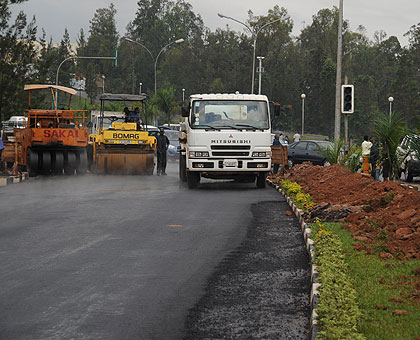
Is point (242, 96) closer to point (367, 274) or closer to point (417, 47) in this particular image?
point (367, 274)

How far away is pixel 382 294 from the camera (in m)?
7.36

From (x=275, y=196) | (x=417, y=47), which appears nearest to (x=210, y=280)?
(x=275, y=196)

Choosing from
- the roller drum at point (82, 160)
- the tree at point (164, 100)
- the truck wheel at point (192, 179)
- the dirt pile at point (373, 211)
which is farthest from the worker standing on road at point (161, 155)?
the tree at point (164, 100)

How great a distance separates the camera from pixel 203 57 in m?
135

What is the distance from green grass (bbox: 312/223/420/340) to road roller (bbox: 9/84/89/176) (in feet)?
60.2

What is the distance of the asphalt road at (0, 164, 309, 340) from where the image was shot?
6922mm

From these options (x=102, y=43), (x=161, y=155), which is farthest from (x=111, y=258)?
(x=102, y=43)

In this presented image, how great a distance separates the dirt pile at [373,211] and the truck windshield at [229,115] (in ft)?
7.42

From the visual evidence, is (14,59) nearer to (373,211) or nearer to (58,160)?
(58,160)

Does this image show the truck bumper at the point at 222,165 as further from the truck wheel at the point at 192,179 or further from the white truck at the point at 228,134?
the truck wheel at the point at 192,179

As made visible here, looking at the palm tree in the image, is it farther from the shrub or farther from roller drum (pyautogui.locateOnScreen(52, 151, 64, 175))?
roller drum (pyautogui.locateOnScreen(52, 151, 64, 175))

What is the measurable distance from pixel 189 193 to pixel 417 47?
10687cm

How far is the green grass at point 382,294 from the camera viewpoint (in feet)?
20.0

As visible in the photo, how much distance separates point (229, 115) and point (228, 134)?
64 centimetres
